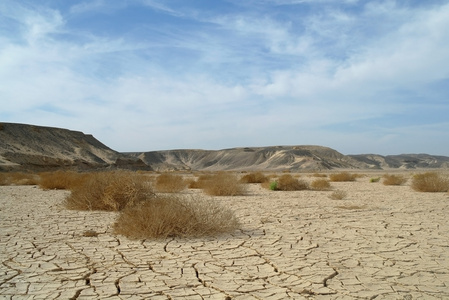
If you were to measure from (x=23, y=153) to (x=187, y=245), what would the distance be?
38.9 metres

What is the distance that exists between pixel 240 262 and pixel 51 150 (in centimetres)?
4459

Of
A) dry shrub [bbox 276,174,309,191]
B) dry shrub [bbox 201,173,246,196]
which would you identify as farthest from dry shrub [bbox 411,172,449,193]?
dry shrub [bbox 201,173,246,196]

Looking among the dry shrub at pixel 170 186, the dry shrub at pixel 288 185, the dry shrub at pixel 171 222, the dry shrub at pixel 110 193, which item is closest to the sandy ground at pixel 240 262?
the dry shrub at pixel 171 222

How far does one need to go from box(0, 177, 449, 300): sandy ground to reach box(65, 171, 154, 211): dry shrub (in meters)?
1.23

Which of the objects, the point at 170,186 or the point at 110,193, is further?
the point at 170,186

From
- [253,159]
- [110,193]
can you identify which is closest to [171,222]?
[110,193]

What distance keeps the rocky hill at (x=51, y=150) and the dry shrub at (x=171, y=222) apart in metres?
31.7

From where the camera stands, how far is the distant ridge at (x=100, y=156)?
37938 millimetres

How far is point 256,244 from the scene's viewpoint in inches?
196

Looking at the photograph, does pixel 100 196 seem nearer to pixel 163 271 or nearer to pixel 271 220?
pixel 271 220

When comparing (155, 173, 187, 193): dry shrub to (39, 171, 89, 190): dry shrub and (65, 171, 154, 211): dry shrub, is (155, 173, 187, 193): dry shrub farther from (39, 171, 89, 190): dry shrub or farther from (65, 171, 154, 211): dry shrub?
(65, 171, 154, 211): dry shrub

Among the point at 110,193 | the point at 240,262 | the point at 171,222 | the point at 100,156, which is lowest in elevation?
the point at 240,262

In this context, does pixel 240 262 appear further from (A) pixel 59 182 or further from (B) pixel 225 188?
(A) pixel 59 182

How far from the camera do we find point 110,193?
8117mm
